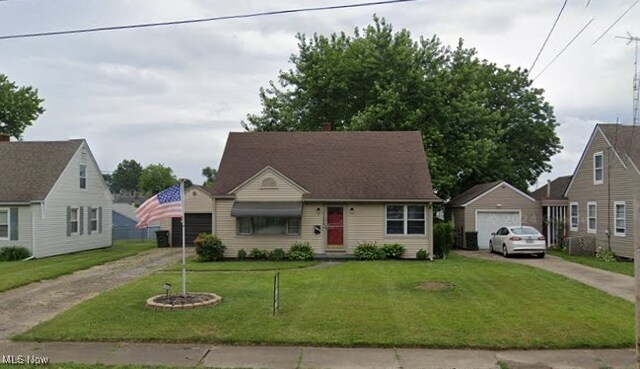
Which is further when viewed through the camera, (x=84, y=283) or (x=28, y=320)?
(x=84, y=283)

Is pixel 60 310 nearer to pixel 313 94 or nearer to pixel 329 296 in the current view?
pixel 329 296

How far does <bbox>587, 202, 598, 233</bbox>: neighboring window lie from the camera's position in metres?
24.0

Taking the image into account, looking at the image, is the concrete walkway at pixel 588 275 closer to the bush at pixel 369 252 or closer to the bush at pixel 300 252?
the bush at pixel 369 252

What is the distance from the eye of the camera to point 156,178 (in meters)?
63.7

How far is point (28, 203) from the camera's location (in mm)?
23172

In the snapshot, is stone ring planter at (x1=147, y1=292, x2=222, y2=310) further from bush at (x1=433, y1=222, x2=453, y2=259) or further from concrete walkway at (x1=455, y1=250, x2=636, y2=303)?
bush at (x1=433, y1=222, x2=453, y2=259)

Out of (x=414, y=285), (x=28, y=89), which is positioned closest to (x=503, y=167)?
(x=414, y=285)

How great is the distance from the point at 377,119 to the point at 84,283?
60.3ft

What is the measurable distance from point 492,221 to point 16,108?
109 ft

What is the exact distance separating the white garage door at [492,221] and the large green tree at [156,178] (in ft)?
143

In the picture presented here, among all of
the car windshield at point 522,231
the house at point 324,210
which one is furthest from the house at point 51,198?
the car windshield at point 522,231

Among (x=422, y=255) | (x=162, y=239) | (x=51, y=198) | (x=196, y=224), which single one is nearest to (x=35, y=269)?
(x=51, y=198)

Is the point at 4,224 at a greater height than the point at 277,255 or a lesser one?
greater

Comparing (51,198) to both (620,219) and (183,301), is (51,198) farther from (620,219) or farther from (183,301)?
(620,219)
